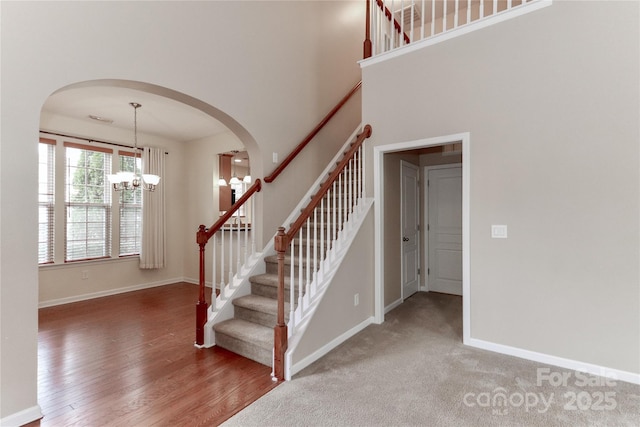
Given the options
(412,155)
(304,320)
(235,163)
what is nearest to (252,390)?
(304,320)

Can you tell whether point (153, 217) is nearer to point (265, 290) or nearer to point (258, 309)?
point (265, 290)

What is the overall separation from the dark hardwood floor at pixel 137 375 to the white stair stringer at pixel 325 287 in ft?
0.93

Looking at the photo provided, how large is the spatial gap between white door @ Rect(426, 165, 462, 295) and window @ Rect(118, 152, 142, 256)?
16.4 ft

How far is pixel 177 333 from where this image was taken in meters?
3.34

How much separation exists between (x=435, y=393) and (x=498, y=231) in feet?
4.97

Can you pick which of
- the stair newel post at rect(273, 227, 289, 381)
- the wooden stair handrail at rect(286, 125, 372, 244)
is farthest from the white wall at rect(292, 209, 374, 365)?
the wooden stair handrail at rect(286, 125, 372, 244)

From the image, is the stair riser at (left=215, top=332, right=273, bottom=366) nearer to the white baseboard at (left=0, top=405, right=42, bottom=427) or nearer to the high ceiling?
the white baseboard at (left=0, top=405, right=42, bottom=427)

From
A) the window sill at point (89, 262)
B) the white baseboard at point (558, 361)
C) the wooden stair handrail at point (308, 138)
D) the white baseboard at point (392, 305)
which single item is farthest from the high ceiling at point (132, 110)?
the white baseboard at point (558, 361)

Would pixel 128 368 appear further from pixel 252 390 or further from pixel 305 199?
pixel 305 199

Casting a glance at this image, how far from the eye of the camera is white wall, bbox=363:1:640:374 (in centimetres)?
234

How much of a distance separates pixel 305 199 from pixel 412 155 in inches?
75.5

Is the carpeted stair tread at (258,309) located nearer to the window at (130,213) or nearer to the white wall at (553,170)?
the white wall at (553,170)

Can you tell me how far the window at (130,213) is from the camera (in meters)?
5.26

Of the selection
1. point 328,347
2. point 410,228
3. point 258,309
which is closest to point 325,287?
point 328,347
